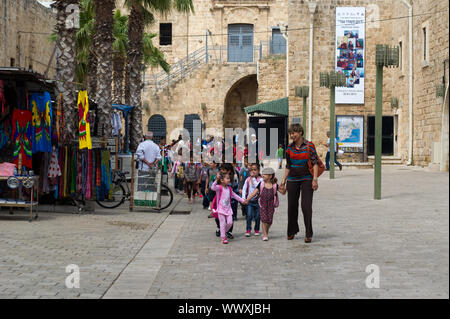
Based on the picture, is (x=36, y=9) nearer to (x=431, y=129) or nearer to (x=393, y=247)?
(x=431, y=129)

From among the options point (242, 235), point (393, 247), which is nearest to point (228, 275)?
point (393, 247)

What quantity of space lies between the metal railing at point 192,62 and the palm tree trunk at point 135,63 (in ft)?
63.4

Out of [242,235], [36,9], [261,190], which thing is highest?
[36,9]

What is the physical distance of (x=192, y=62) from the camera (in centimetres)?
4488

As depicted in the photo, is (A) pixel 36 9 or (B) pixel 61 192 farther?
(A) pixel 36 9

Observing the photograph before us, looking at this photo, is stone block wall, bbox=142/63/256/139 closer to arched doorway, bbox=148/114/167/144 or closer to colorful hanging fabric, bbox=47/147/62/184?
arched doorway, bbox=148/114/167/144

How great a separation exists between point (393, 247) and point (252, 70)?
35.4 m

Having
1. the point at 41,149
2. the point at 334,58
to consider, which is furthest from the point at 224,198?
the point at 334,58

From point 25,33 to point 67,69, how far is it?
2084 centimetres

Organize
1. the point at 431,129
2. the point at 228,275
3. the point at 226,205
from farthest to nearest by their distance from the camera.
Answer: the point at 431,129, the point at 226,205, the point at 228,275

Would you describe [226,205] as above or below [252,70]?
below

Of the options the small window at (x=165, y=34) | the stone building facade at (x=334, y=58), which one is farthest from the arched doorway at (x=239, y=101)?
the stone building facade at (x=334, y=58)

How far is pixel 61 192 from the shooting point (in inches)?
508
